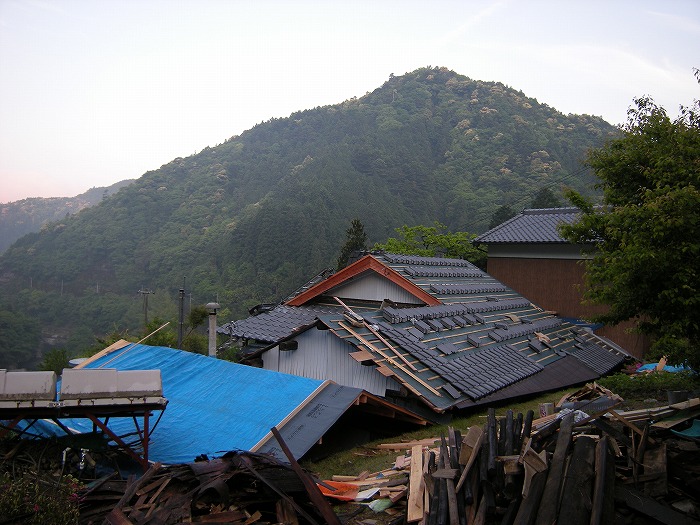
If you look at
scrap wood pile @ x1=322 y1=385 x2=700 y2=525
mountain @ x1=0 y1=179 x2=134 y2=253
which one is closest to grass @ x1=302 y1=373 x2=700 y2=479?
scrap wood pile @ x1=322 y1=385 x2=700 y2=525

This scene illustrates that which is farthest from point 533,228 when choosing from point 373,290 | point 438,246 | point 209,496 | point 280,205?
point 280,205

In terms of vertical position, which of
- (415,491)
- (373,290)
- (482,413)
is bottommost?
(482,413)

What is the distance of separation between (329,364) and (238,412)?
3.39 m

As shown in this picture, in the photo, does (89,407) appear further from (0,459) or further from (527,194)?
(527,194)

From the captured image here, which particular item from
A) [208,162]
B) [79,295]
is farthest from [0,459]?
[208,162]

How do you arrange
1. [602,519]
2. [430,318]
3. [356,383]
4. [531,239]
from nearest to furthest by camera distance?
[602,519], [356,383], [430,318], [531,239]

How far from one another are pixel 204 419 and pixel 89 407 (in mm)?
2824

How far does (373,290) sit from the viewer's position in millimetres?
17688

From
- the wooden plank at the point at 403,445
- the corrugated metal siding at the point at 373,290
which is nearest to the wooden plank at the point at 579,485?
the wooden plank at the point at 403,445

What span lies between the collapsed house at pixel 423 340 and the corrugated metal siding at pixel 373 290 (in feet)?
0.11

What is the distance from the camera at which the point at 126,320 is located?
55.9 m

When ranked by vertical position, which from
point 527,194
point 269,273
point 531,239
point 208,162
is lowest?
point 269,273

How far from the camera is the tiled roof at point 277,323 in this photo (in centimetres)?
1648

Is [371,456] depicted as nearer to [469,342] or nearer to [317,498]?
[317,498]
